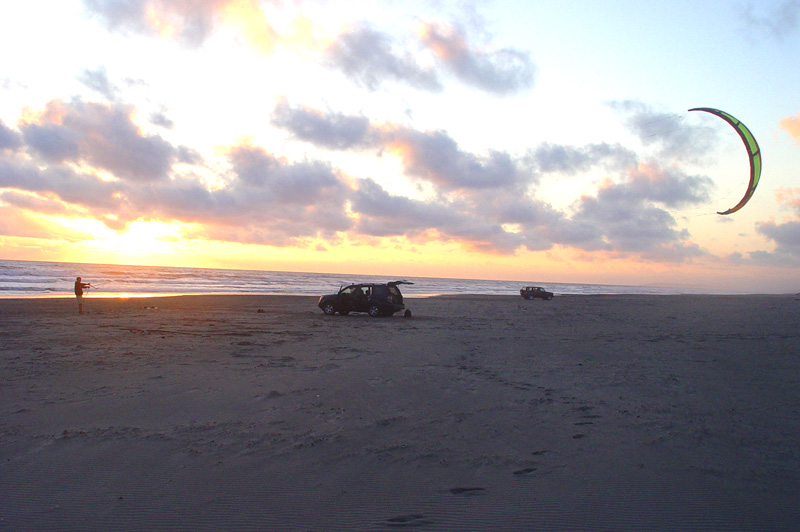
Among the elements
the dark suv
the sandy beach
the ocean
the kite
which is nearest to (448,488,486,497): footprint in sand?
the sandy beach

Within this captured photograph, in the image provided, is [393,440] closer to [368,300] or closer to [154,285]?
[368,300]

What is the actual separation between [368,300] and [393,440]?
55.3 feet

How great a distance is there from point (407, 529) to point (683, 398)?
561 centimetres

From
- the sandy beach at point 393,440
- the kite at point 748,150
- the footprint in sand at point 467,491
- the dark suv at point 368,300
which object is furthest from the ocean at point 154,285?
the footprint in sand at point 467,491

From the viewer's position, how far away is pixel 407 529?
12.1 feet

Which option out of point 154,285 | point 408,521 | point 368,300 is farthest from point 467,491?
point 154,285

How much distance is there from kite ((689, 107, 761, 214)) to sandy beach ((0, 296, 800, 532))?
4.07 meters

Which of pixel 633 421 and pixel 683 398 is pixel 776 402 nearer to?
pixel 683 398

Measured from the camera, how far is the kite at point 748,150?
12.9 m

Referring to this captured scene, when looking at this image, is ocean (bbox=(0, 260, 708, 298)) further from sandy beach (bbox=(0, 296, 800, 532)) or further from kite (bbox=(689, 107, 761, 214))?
kite (bbox=(689, 107, 761, 214))

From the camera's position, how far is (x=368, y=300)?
22.3 metres

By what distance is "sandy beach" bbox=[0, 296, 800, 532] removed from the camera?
395 centimetres

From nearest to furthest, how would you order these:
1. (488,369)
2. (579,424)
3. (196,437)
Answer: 1. (196,437)
2. (579,424)
3. (488,369)

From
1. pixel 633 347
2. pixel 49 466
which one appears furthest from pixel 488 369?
pixel 49 466
